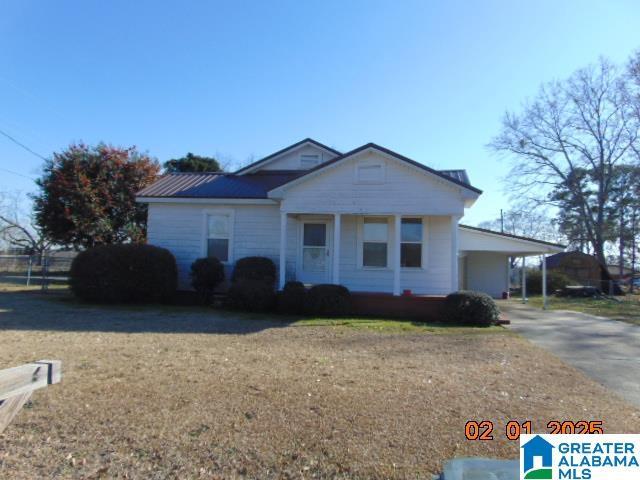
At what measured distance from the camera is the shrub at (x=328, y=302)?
12.8m

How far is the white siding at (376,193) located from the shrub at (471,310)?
2.59 metres

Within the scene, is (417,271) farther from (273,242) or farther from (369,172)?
(273,242)

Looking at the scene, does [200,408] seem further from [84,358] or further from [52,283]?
[52,283]

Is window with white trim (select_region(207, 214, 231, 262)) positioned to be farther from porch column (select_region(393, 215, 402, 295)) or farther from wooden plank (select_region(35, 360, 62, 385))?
wooden plank (select_region(35, 360, 62, 385))

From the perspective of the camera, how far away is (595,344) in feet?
32.2

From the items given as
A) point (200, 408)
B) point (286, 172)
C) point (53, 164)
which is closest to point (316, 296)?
point (286, 172)

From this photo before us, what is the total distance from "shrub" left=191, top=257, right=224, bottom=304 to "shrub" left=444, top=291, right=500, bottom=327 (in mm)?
7152

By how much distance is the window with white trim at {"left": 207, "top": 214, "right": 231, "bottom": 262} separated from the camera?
15945 mm

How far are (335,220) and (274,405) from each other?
375 inches

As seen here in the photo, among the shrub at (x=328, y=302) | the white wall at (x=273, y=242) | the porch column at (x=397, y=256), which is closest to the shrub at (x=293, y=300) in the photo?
the shrub at (x=328, y=302)

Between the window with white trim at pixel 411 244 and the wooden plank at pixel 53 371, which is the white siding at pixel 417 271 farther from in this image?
the wooden plank at pixel 53 371

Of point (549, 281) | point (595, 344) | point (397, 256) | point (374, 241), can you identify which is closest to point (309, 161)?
point (374, 241)

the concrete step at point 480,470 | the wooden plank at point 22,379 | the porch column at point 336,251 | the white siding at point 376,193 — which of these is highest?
the white siding at point 376,193

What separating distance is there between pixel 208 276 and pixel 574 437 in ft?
40.8
